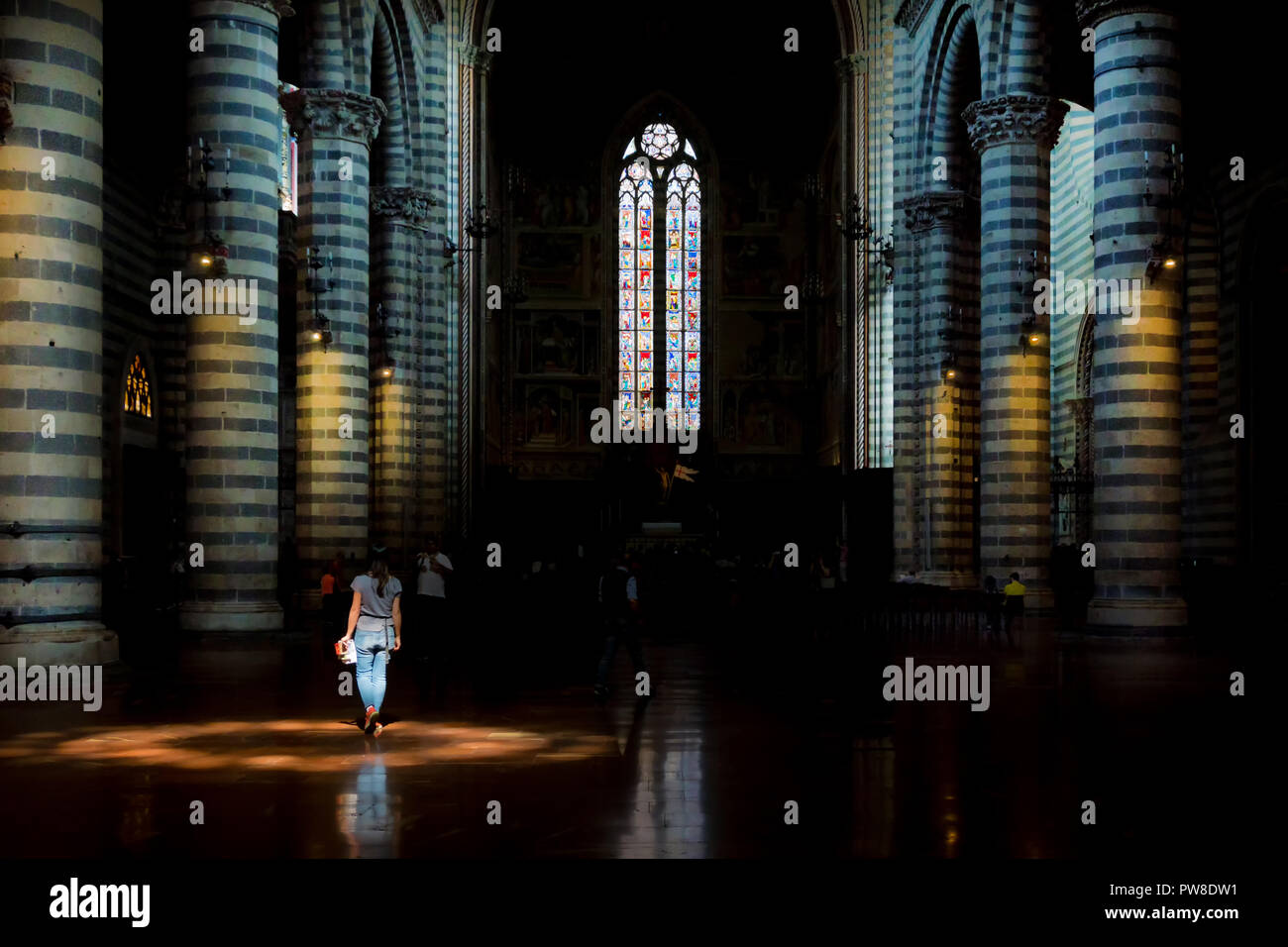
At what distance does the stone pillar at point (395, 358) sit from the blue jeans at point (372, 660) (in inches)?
822

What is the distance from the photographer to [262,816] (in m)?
8.25

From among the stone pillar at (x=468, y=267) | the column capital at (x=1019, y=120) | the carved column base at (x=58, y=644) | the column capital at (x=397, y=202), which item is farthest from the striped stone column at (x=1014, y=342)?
the carved column base at (x=58, y=644)

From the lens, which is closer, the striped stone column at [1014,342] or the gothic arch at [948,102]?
the striped stone column at [1014,342]

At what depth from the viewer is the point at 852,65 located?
39.1 m

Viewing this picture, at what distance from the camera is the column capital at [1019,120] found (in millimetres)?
26281

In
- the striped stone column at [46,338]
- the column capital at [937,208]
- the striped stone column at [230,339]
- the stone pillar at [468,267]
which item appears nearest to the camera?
the striped stone column at [46,338]

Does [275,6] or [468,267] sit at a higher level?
[275,6]

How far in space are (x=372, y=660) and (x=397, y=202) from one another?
905 inches

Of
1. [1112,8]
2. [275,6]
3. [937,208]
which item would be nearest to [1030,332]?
Answer: [1112,8]

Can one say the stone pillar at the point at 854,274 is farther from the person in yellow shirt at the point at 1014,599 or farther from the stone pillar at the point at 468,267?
the person in yellow shirt at the point at 1014,599

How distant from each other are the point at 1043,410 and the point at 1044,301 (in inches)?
93.7

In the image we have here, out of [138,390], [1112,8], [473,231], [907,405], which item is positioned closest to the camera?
[1112,8]

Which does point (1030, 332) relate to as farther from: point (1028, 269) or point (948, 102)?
point (948, 102)

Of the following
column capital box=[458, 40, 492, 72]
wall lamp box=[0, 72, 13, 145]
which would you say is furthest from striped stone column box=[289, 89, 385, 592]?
column capital box=[458, 40, 492, 72]
